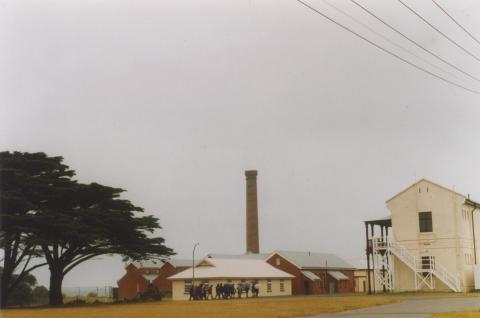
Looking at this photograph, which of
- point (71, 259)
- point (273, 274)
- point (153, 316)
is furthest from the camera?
point (273, 274)

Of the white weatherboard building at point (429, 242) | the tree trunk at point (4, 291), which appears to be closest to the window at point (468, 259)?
the white weatherboard building at point (429, 242)

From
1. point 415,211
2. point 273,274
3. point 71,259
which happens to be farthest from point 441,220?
point 71,259

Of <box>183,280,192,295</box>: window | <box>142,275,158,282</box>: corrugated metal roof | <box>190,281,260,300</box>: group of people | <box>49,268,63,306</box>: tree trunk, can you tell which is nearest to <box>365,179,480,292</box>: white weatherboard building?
<box>190,281,260,300</box>: group of people

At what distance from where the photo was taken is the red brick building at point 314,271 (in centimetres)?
7475

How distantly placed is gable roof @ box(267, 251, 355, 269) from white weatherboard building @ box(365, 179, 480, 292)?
2014 cm

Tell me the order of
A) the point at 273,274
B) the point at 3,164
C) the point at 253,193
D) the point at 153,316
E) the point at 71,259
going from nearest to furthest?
the point at 153,316 < the point at 3,164 < the point at 71,259 < the point at 273,274 < the point at 253,193

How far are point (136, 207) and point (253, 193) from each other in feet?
106

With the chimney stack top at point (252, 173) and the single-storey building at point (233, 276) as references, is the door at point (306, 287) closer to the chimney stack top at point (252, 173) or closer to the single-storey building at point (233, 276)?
the single-storey building at point (233, 276)

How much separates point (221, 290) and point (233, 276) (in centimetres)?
700

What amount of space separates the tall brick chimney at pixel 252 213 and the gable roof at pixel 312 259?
16.1 feet

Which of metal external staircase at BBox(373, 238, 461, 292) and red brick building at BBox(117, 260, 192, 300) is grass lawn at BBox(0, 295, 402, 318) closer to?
metal external staircase at BBox(373, 238, 461, 292)

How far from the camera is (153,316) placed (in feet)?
91.6

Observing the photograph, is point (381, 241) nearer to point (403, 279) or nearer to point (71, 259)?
point (403, 279)

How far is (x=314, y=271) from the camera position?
78.1 meters
